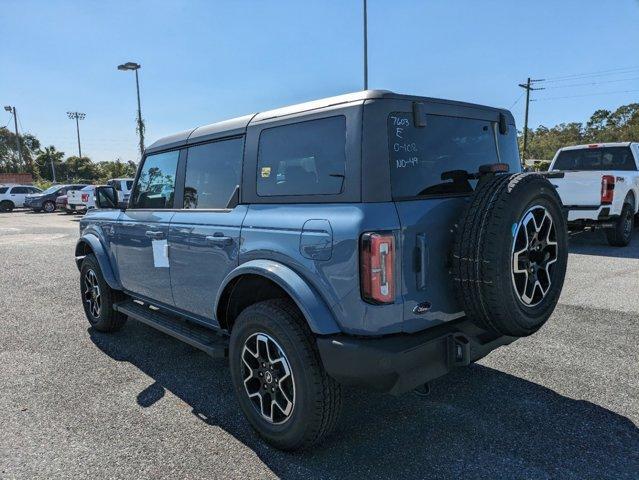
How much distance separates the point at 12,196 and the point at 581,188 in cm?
3140

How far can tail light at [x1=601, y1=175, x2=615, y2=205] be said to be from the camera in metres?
8.62

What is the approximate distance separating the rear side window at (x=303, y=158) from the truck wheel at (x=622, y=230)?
344 inches

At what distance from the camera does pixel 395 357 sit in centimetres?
226

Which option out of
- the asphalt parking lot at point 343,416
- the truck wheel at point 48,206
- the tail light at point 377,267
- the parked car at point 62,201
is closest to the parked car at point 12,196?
the truck wheel at point 48,206

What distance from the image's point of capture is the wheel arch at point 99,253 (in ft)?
14.8

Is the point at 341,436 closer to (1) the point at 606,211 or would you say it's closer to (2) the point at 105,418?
(2) the point at 105,418

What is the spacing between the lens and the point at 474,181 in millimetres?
2908

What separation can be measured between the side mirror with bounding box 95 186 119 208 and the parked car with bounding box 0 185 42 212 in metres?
29.7

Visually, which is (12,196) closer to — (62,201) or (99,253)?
(62,201)

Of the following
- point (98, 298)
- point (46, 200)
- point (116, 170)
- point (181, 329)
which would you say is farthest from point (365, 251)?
point (116, 170)

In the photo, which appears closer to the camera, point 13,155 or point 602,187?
point 602,187

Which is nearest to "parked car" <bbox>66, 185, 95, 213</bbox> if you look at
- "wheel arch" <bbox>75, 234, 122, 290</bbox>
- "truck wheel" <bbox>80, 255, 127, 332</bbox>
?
"wheel arch" <bbox>75, 234, 122, 290</bbox>

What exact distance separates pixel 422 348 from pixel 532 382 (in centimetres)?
162

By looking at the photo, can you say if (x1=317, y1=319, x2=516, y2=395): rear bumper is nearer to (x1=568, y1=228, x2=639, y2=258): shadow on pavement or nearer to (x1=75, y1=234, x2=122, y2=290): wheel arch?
(x1=75, y1=234, x2=122, y2=290): wheel arch
